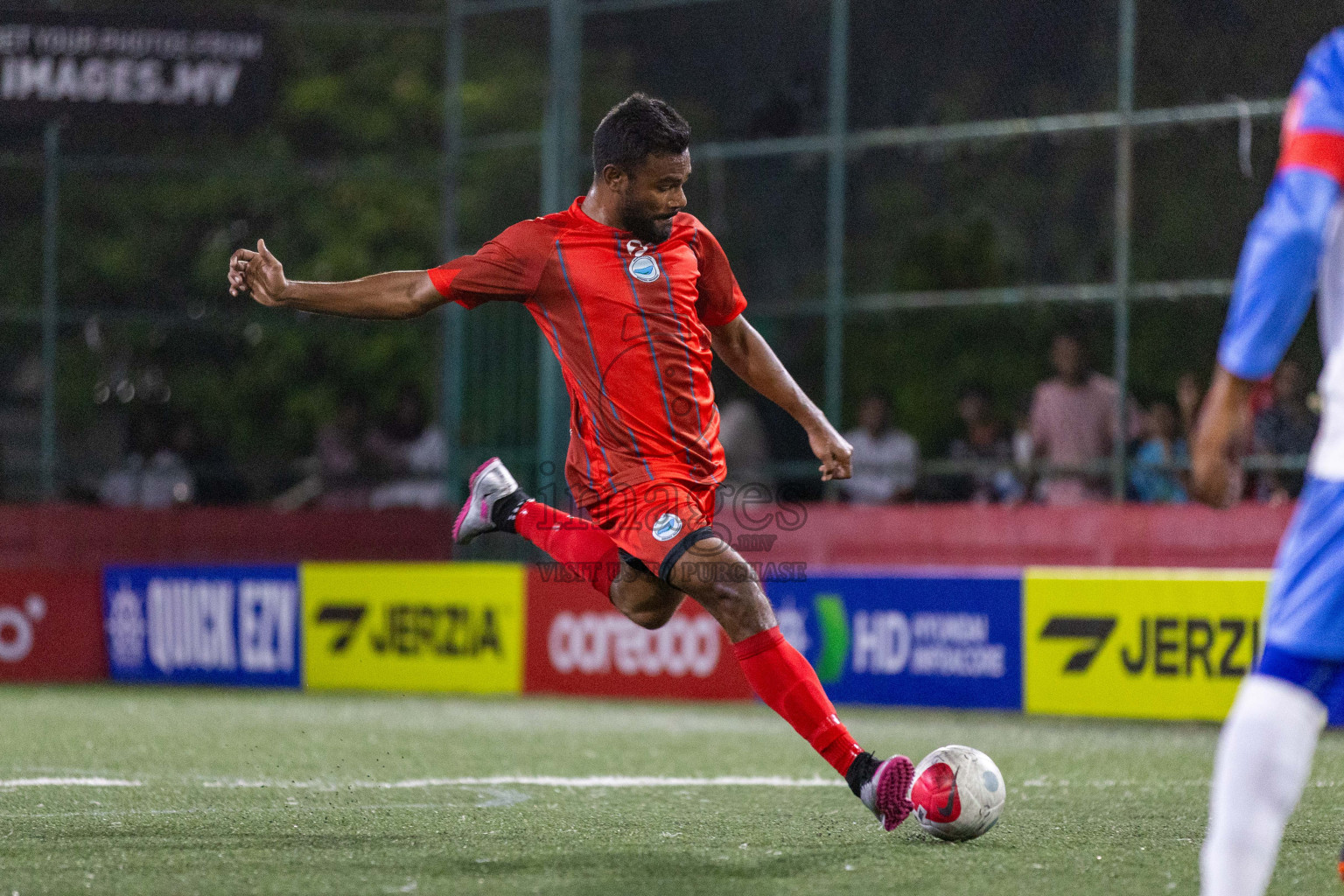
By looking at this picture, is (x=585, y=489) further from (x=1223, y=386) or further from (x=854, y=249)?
(x=854, y=249)

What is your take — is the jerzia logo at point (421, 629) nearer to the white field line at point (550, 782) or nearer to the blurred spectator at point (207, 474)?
the blurred spectator at point (207, 474)

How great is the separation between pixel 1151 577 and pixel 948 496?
10.1 ft

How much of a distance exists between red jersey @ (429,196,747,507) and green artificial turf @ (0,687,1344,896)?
1120 millimetres

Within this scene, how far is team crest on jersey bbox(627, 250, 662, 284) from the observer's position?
570 centimetres

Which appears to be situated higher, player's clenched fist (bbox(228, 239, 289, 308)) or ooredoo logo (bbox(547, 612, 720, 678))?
player's clenched fist (bbox(228, 239, 289, 308))

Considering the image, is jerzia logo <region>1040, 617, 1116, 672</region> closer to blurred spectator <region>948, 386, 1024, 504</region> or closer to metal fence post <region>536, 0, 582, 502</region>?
blurred spectator <region>948, 386, 1024, 504</region>

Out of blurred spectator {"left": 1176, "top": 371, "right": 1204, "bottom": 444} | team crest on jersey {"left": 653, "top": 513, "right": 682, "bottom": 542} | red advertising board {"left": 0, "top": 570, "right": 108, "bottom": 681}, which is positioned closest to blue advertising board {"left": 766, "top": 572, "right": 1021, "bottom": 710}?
blurred spectator {"left": 1176, "top": 371, "right": 1204, "bottom": 444}

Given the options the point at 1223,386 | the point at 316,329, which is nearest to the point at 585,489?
the point at 1223,386

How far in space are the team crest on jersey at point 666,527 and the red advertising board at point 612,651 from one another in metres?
6.49

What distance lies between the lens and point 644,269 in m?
5.71

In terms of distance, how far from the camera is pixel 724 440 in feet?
47.6

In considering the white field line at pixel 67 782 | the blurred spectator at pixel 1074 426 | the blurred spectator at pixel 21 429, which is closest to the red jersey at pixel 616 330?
the white field line at pixel 67 782

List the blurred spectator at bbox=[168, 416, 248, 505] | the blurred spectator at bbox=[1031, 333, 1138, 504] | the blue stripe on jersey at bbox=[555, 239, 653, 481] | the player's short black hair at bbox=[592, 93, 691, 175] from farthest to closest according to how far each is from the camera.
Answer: the blurred spectator at bbox=[168, 416, 248, 505] < the blurred spectator at bbox=[1031, 333, 1138, 504] < the blue stripe on jersey at bbox=[555, 239, 653, 481] < the player's short black hair at bbox=[592, 93, 691, 175]

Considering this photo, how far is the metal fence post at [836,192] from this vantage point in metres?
14.7
